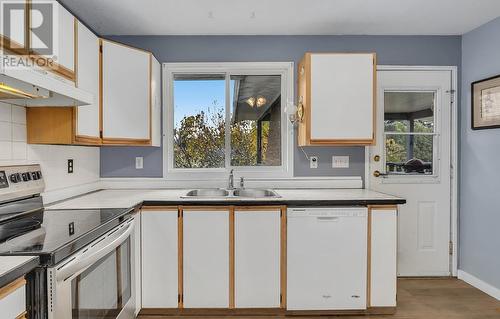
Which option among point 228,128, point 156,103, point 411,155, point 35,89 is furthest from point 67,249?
point 411,155

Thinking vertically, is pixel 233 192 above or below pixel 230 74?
below

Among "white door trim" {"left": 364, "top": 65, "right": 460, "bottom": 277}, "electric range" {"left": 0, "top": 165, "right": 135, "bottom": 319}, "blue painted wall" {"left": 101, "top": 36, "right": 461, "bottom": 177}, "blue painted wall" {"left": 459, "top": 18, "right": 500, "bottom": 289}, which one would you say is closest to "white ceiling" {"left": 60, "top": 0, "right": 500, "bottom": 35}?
"blue painted wall" {"left": 101, "top": 36, "right": 461, "bottom": 177}

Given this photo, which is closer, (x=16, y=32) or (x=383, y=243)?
(x=16, y=32)

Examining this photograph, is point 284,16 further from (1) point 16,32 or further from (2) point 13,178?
(2) point 13,178

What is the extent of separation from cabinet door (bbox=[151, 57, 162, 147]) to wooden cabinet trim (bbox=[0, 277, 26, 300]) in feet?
5.78

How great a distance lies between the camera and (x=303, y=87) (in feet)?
9.07

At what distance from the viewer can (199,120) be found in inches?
124

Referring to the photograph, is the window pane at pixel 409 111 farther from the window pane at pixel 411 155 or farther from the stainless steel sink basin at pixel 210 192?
the stainless steel sink basin at pixel 210 192

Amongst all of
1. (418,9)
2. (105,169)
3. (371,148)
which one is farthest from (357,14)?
(105,169)

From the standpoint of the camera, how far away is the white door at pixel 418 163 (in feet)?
10.2

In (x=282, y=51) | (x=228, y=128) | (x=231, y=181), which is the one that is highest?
(x=282, y=51)

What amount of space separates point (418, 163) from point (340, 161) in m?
0.79

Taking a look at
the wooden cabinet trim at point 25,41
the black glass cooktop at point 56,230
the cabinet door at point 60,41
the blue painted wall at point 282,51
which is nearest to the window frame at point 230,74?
the blue painted wall at point 282,51

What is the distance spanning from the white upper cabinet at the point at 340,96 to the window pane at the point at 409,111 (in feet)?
1.89
